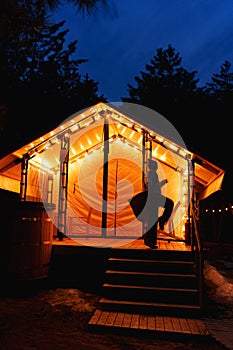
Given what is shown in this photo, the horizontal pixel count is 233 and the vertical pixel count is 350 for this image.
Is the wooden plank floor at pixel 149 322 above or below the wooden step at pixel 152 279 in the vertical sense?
below

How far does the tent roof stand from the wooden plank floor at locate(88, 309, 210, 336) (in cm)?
332

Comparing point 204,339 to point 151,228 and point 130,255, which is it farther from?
point 151,228

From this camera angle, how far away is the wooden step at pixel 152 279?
236 inches

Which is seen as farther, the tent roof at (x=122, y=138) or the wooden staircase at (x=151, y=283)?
the tent roof at (x=122, y=138)

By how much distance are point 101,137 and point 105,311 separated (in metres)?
6.56

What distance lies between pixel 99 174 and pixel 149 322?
6.99 metres

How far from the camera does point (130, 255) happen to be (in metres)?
6.74

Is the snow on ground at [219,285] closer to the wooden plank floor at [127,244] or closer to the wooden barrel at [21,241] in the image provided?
the wooden plank floor at [127,244]

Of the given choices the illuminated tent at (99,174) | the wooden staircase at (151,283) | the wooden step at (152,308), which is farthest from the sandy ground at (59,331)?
the illuminated tent at (99,174)

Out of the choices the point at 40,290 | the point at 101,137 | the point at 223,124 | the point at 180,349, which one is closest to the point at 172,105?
the point at 223,124

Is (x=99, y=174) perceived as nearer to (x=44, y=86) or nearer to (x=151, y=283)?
(x=151, y=283)

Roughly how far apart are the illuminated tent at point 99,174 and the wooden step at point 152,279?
11.5 ft

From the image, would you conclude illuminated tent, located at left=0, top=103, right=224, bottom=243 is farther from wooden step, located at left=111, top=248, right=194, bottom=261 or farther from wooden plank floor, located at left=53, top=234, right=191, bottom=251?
wooden step, located at left=111, top=248, right=194, bottom=261

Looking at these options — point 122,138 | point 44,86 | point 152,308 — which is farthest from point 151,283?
point 44,86
